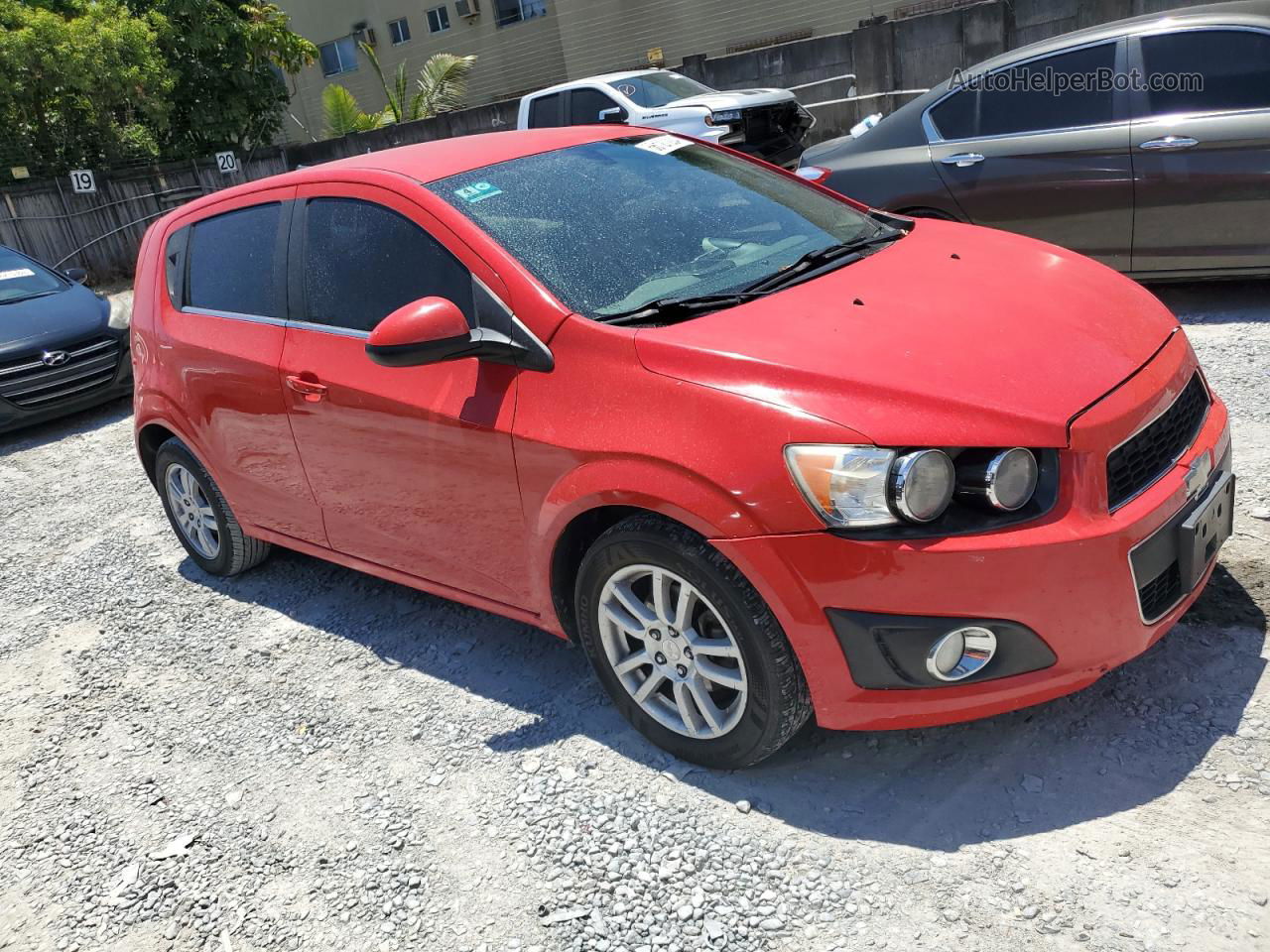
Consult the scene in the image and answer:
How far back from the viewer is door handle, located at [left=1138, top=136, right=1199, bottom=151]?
5688 mm

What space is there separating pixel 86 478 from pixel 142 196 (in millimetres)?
12542

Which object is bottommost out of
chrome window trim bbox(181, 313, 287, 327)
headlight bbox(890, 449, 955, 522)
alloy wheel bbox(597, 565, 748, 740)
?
alloy wheel bbox(597, 565, 748, 740)

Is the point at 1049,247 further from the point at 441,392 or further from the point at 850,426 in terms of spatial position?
the point at 441,392

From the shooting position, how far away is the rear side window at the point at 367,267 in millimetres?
3385

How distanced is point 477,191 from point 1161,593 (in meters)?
2.39

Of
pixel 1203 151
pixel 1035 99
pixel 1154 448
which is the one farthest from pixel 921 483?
pixel 1035 99

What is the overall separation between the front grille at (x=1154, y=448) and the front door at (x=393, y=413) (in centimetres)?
166

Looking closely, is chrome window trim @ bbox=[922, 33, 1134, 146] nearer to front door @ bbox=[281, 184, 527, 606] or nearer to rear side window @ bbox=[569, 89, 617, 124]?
front door @ bbox=[281, 184, 527, 606]

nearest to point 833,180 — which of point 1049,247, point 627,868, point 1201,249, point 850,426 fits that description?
point 1201,249

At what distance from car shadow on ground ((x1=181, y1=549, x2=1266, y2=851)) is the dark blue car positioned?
22.6 feet

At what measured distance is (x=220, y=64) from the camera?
2208 centimetres

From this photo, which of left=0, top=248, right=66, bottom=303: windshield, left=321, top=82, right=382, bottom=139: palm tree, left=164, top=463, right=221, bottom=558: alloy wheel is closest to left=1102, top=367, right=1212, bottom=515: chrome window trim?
left=164, top=463, right=221, bottom=558: alloy wheel

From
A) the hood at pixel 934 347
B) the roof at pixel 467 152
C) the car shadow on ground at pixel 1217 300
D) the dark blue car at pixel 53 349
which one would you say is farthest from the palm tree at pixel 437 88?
the hood at pixel 934 347

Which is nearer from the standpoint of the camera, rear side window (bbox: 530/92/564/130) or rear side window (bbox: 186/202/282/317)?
rear side window (bbox: 186/202/282/317)
